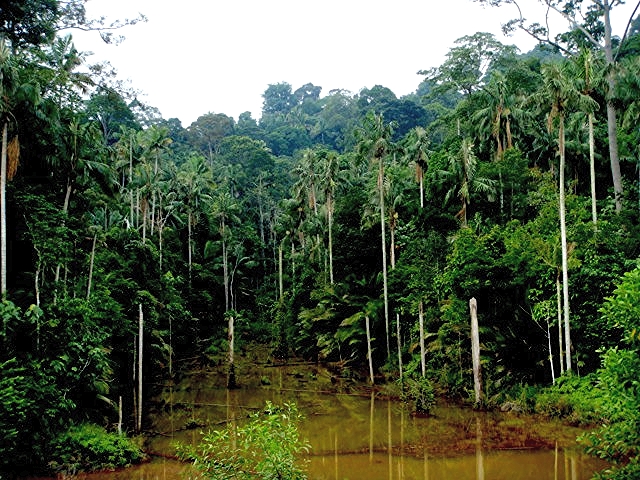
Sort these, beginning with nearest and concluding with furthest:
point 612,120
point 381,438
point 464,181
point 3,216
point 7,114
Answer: point 3,216
point 7,114
point 381,438
point 612,120
point 464,181

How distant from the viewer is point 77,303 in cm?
1466

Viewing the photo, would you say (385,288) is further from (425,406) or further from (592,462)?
(592,462)

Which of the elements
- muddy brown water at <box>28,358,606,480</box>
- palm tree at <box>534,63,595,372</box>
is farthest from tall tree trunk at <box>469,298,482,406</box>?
palm tree at <box>534,63,595,372</box>

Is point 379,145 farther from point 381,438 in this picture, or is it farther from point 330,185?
point 381,438

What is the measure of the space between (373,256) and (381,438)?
1617 centimetres

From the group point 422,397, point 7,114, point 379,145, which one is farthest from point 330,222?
point 7,114

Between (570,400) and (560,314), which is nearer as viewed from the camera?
(570,400)

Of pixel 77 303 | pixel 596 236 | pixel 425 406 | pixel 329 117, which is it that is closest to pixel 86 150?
pixel 77 303

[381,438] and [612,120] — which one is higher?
[612,120]

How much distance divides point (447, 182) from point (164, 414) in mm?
17108

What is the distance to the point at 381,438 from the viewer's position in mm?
15477

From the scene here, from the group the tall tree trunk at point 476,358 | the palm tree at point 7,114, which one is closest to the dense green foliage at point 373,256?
the palm tree at point 7,114

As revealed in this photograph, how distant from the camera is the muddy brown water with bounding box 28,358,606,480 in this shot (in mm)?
12188

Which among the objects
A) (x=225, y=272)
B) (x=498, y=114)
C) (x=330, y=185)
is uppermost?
(x=498, y=114)
